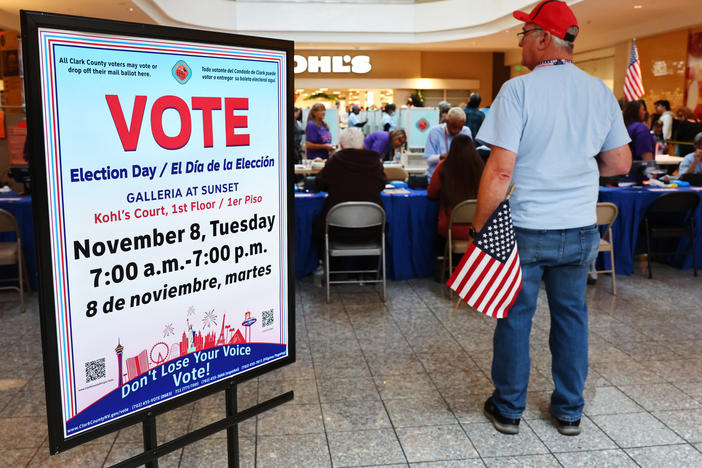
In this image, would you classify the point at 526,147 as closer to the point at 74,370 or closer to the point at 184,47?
the point at 184,47

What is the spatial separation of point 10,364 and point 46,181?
2454 millimetres

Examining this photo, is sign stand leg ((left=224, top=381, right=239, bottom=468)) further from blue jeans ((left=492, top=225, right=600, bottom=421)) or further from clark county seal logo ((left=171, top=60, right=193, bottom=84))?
blue jeans ((left=492, top=225, right=600, bottom=421))

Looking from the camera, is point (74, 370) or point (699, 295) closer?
point (74, 370)

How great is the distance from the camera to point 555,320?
250 cm

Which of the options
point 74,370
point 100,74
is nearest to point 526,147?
point 100,74

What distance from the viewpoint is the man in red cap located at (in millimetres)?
2275

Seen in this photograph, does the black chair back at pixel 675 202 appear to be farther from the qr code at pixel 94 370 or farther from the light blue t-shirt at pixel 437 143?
the qr code at pixel 94 370

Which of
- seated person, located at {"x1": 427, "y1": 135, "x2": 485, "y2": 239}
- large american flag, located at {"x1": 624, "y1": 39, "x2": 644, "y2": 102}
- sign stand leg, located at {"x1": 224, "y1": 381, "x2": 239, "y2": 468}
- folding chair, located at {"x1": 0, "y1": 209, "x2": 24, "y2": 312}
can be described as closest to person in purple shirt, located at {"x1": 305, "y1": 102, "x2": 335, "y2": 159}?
seated person, located at {"x1": 427, "y1": 135, "x2": 485, "y2": 239}

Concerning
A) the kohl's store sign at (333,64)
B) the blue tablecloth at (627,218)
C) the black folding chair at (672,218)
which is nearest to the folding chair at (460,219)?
the blue tablecloth at (627,218)

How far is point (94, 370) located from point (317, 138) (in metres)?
6.81

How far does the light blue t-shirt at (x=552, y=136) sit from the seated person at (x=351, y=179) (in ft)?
7.17

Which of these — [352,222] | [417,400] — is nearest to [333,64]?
[352,222]

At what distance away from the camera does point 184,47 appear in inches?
56.9

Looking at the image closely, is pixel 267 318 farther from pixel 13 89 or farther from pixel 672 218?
pixel 13 89
